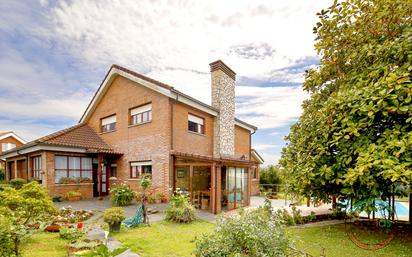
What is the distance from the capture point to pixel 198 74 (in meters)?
19.2

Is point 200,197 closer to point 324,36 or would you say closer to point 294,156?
point 294,156

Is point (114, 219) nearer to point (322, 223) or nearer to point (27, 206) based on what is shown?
point (27, 206)

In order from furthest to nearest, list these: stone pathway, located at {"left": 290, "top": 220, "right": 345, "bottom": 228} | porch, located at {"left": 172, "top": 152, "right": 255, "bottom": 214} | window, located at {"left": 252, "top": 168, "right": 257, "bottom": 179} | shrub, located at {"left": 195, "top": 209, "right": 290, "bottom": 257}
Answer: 1. window, located at {"left": 252, "top": 168, "right": 257, "bottom": 179}
2. porch, located at {"left": 172, "top": 152, "right": 255, "bottom": 214}
3. stone pathway, located at {"left": 290, "top": 220, "right": 345, "bottom": 228}
4. shrub, located at {"left": 195, "top": 209, "right": 290, "bottom": 257}

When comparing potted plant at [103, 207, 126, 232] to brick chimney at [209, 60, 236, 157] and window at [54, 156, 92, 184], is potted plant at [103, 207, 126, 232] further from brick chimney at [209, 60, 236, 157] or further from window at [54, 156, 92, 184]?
brick chimney at [209, 60, 236, 157]

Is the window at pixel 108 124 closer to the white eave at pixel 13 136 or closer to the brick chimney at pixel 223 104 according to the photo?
the brick chimney at pixel 223 104

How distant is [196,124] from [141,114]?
386 centimetres

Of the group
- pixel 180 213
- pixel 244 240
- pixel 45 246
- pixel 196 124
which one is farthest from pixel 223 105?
pixel 244 240

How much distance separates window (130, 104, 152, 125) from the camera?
1600 cm

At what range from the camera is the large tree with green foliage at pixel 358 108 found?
5.50 metres

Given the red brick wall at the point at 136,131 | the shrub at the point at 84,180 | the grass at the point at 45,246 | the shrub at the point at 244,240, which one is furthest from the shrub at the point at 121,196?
the shrub at the point at 244,240

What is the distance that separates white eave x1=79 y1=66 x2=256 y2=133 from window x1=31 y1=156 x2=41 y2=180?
18.8 feet

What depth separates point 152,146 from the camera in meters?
15.1

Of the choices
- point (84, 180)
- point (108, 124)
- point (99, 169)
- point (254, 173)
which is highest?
point (108, 124)

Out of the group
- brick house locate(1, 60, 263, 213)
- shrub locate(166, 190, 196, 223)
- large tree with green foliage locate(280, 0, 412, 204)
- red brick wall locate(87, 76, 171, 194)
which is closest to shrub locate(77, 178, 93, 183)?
brick house locate(1, 60, 263, 213)
